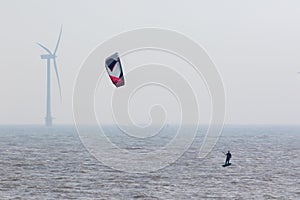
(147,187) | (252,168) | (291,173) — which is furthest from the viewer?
(252,168)

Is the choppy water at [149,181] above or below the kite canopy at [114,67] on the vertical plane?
below

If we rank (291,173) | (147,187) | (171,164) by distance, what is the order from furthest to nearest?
(171,164) → (291,173) → (147,187)

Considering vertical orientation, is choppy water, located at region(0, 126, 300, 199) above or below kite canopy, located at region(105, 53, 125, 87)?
below

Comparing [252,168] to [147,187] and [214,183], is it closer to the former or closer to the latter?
[214,183]

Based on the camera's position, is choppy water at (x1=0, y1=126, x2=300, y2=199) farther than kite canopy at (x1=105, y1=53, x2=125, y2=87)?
Yes

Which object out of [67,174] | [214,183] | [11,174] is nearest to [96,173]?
[67,174]

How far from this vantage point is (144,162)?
80938mm

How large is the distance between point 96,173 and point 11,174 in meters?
9.11

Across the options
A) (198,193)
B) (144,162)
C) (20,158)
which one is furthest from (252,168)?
(20,158)

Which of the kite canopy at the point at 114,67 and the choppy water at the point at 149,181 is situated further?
the choppy water at the point at 149,181

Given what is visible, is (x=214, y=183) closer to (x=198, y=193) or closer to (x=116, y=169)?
(x=198, y=193)

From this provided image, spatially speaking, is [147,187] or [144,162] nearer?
[147,187]

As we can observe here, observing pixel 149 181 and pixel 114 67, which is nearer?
pixel 114 67

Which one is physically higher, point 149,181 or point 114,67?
point 114,67
